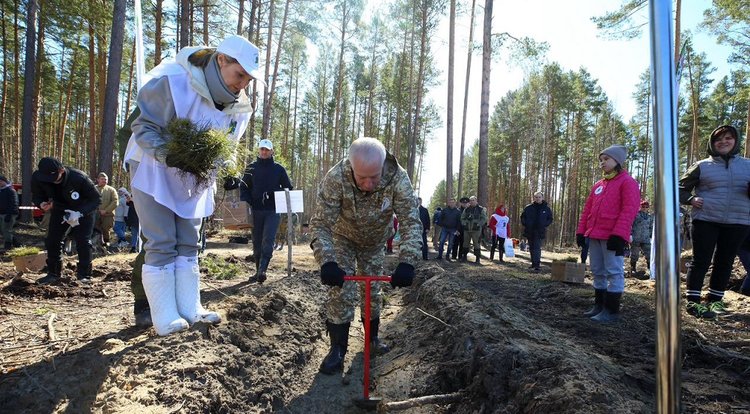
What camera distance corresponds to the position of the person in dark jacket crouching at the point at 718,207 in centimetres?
506

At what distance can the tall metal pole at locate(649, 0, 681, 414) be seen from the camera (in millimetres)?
988

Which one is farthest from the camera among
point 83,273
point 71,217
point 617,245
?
point 83,273

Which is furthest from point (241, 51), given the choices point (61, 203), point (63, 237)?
point (63, 237)

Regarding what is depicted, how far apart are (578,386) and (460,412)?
2.67 feet

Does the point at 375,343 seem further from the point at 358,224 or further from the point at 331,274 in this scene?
the point at 331,274

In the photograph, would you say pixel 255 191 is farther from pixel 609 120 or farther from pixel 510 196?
pixel 609 120

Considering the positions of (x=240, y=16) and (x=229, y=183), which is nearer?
(x=229, y=183)

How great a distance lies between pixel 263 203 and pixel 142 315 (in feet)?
11.2

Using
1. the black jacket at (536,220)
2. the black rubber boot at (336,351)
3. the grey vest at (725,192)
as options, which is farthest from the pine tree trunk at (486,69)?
the black rubber boot at (336,351)

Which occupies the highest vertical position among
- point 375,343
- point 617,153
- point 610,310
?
point 617,153

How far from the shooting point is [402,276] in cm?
310

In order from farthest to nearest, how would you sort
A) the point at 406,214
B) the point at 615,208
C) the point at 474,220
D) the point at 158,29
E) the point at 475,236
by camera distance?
the point at 158,29
the point at 475,236
the point at 474,220
the point at 615,208
the point at 406,214

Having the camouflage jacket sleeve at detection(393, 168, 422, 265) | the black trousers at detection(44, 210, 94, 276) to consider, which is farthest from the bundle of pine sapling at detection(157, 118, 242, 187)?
the black trousers at detection(44, 210, 94, 276)

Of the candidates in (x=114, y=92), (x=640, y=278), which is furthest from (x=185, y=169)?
(x=114, y=92)
